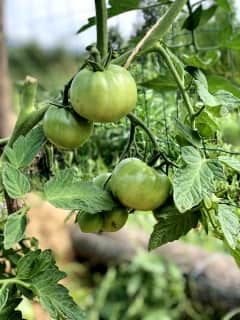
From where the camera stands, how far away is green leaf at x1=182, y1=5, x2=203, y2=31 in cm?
73

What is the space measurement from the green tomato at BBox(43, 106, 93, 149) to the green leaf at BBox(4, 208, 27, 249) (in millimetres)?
61

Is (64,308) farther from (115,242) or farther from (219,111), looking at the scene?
(115,242)

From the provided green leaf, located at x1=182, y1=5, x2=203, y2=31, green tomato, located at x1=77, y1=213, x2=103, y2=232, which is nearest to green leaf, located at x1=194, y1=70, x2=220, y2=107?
green tomato, located at x1=77, y1=213, x2=103, y2=232

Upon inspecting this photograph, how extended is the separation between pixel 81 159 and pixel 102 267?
1570 mm

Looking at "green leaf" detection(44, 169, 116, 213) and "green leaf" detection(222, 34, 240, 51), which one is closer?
"green leaf" detection(44, 169, 116, 213)

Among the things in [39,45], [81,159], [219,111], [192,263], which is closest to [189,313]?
[192,263]

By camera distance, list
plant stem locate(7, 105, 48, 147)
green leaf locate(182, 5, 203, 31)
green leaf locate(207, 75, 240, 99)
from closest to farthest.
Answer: plant stem locate(7, 105, 48, 147) < green leaf locate(207, 75, 240, 99) < green leaf locate(182, 5, 203, 31)

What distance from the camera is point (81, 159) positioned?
80 centimetres

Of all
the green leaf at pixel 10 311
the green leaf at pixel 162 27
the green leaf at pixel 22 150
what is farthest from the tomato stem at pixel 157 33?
the green leaf at pixel 10 311

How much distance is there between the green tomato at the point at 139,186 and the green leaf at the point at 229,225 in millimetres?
46

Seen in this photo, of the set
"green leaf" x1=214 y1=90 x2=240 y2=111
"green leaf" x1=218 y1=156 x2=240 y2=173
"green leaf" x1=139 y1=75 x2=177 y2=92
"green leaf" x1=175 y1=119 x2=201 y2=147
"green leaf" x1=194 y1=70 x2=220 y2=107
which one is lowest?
"green leaf" x1=139 y1=75 x2=177 y2=92

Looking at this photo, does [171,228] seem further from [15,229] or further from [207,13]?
[207,13]

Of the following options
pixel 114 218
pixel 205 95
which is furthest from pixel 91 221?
pixel 205 95

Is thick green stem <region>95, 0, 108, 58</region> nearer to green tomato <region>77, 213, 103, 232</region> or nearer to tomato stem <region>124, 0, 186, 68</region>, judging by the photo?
tomato stem <region>124, 0, 186, 68</region>
